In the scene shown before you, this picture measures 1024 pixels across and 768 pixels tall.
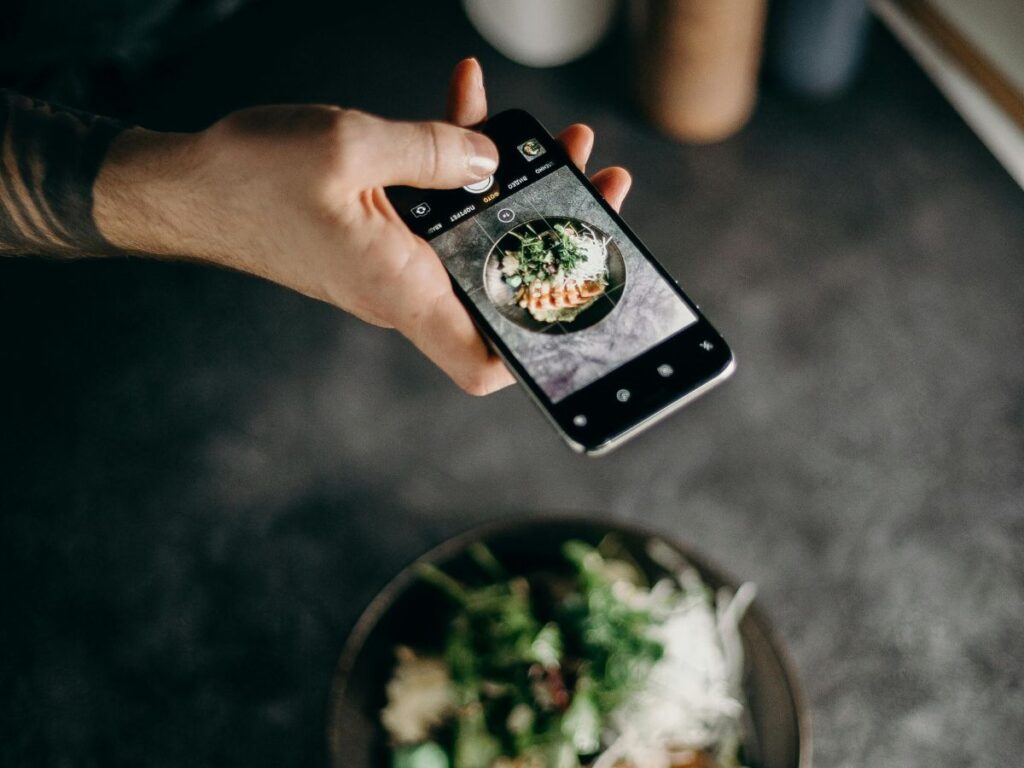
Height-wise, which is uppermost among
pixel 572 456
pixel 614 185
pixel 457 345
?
pixel 614 185

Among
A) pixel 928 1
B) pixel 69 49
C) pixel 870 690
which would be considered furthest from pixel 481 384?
pixel 928 1

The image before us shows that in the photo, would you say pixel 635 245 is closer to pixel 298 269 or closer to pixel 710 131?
pixel 298 269

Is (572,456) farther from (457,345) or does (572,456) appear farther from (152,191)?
(152,191)

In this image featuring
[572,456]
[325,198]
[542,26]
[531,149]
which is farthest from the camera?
[542,26]

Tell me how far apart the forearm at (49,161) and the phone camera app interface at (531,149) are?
1.29 ft

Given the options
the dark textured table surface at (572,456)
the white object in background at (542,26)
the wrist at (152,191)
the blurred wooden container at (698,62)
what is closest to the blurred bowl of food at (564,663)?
the dark textured table surface at (572,456)

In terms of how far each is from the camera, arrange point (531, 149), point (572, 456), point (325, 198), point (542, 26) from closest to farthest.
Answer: point (325, 198) → point (531, 149) → point (572, 456) → point (542, 26)

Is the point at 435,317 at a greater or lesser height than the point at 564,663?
greater

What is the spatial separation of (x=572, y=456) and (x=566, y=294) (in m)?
0.50

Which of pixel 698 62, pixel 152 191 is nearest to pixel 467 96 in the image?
pixel 152 191

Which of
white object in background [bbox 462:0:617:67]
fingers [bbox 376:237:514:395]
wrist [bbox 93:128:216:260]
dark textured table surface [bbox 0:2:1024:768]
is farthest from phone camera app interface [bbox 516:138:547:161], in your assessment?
white object in background [bbox 462:0:617:67]

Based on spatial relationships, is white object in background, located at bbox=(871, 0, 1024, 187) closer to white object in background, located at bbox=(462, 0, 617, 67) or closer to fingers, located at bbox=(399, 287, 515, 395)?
white object in background, located at bbox=(462, 0, 617, 67)

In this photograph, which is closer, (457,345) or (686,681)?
(457,345)

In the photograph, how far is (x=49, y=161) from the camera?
2.67 feet
